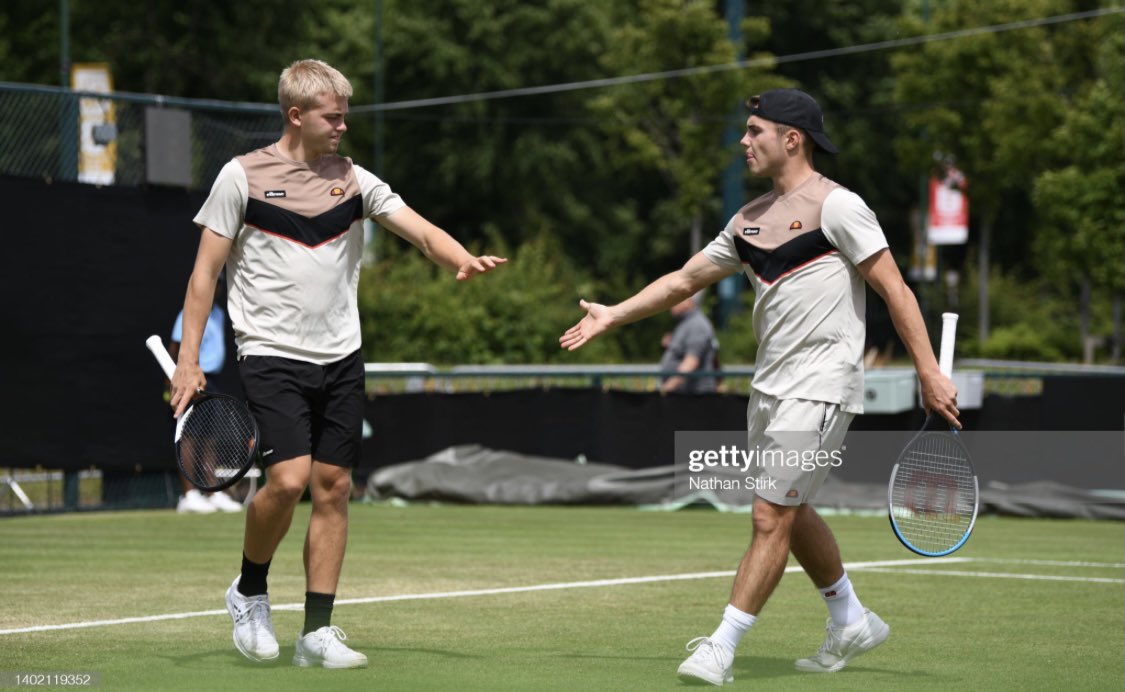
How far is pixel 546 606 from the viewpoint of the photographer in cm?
937

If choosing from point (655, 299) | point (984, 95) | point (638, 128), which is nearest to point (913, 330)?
point (655, 299)

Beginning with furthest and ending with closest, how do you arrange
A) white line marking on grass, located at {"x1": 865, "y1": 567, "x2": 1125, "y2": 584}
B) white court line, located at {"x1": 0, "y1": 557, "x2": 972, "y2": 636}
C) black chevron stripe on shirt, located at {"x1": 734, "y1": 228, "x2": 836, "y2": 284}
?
white line marking on grass, located at {"x1": 865, "y1": 567, "x2": 1125, "y2": 584} < white court line, located at {"x1": 0, "y1": 557, "x2": 972, "y2": 636} < black chevron stripe on shirt, located at {"x1": 734, "y1": 228, "x2": 836, "y2": 284}

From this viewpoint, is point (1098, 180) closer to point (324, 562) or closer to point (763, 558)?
point (763, 558)

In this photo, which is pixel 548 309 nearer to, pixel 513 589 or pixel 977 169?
pixel 977 169

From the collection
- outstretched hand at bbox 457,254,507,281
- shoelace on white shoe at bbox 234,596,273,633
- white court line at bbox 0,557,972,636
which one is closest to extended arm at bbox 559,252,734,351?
outstretched hand at bbox 457,254,507,281

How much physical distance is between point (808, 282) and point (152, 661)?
305 cm

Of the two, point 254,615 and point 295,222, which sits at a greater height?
point 295,222

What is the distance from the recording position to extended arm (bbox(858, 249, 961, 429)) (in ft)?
22.1

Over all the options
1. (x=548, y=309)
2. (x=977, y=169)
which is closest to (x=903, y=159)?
(x=977, y=169)

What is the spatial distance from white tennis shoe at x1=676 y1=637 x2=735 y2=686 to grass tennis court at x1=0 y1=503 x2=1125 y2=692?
0.36 feet

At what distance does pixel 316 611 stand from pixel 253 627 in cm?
29

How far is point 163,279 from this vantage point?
16.2m

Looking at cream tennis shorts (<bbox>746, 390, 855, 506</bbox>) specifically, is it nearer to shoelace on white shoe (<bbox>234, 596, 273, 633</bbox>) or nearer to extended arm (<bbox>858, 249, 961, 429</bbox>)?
extended arm (<bbox>858, 249, 961, 429</bbox>)

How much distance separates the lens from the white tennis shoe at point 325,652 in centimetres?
700
